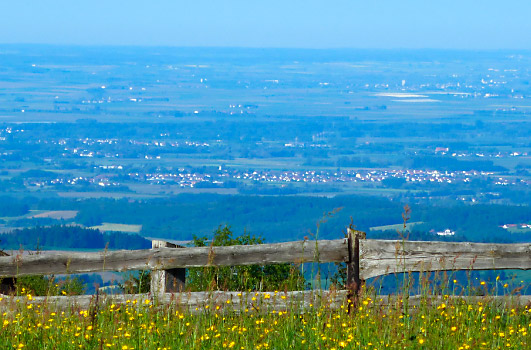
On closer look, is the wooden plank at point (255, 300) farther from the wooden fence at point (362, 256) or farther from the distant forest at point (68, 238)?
the distant forest at point (68, 238)

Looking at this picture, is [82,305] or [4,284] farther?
[4,284]

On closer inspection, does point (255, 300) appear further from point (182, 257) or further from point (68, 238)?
point (68, 238)

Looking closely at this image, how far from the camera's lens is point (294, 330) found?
5828mm

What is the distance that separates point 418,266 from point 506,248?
0.85 meters

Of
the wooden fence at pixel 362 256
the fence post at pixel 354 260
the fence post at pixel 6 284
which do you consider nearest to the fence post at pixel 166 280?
the wooden fence at pixel 362 256

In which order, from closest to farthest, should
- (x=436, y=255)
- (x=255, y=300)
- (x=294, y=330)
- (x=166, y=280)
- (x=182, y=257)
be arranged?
(x=294, y=330), (x=255, y=300), (x=436, y=255), (x=182, y=257), (x=166, y=280)

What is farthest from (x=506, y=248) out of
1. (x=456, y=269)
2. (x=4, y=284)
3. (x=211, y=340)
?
(x=4, y=284)

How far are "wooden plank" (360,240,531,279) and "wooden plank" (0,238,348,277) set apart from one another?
0.81ft

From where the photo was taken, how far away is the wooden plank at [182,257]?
24.1 feet

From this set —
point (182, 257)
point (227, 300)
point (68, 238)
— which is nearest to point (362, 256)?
point (227, 300)

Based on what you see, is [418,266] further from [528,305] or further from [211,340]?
[211,340]

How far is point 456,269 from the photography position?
23.4 feet

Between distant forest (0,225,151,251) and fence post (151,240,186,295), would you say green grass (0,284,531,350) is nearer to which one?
fence post (151,240,186,295)

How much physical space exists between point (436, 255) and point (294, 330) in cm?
203
